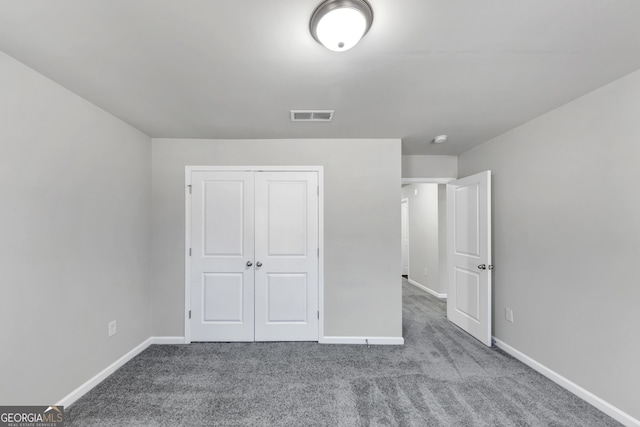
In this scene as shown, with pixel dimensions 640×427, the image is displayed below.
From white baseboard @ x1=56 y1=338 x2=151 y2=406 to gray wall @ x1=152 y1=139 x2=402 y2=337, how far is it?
0.94ft

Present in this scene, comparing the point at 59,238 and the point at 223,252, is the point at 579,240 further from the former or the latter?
the point at 59,238

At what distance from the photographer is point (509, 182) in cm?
289

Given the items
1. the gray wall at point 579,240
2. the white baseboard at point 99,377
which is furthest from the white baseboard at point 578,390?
the white baseboard at point 99,377

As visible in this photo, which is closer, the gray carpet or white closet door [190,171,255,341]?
the gray carpet

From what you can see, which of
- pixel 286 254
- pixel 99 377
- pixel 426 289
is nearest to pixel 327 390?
pixel 286 254

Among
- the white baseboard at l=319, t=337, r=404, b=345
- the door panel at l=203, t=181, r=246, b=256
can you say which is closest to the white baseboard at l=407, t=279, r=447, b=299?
the white baseboard at l=319, t=337, r=404, b=345

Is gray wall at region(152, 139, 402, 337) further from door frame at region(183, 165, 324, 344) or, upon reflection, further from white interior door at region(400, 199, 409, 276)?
white interior door at region(400, 199, 409, 276)

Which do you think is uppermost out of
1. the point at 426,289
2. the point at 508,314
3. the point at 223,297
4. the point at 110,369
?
the point at 223,297

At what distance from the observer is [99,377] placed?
2.31 m

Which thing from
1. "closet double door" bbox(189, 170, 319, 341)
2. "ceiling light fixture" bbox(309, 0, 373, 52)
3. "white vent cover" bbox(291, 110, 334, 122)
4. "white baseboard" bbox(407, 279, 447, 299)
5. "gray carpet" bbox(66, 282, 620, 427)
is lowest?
"white baseboard" bbox(407, 279, 447, 299)

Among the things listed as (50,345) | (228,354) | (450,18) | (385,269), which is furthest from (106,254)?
(450,18)

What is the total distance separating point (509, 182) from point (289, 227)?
246 centimetres

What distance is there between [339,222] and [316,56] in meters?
1.90

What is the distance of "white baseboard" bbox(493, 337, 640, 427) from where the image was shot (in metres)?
1.82
